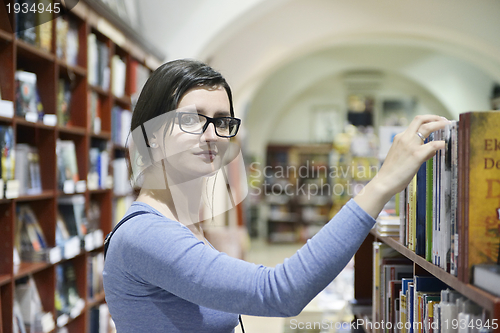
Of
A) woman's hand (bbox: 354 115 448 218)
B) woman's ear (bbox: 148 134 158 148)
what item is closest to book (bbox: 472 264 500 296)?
woman's hand (bbox: 354 115 448 218)

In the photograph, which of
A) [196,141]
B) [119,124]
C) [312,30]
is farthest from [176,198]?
[312,30]

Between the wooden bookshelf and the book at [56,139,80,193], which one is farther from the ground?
the book at [56,139,80,193]

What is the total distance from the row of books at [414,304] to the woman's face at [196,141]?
62 cm

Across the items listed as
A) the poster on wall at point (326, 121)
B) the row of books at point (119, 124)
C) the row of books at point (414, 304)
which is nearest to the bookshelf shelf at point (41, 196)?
the row of books at point (119, 124)

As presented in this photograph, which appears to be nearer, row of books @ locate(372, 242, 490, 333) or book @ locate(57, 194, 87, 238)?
row of books @ locate(372, 242, 490, 333)

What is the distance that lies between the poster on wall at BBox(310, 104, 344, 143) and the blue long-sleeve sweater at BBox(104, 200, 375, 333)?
1225cm

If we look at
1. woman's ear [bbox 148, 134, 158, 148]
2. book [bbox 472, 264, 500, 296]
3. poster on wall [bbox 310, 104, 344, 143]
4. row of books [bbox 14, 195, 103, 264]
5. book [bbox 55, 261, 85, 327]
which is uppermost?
poster on wall [bbox 310, 104, 344, 143]

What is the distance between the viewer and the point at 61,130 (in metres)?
2.77

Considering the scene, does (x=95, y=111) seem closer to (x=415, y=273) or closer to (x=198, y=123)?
(x=198, y=123)

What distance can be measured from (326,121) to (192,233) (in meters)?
12.3

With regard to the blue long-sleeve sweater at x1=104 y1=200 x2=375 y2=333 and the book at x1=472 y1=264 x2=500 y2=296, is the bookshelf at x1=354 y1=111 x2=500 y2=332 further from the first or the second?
the blue long-sleeve sweater at x1=104 y1=200 x2=375 y2=333

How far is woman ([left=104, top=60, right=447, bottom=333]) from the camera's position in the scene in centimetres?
83

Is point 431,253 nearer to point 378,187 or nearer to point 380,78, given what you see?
point 378,187

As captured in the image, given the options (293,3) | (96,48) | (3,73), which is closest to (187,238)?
(3,73)
